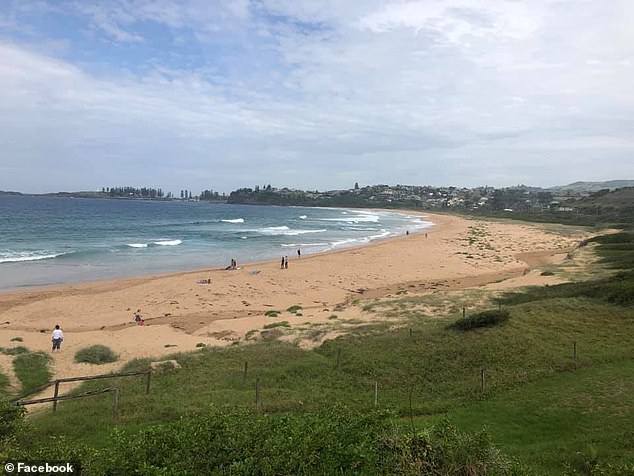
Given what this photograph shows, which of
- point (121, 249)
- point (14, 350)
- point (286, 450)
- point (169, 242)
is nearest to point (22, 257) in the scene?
point (121, 249)

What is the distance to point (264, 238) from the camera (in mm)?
69188

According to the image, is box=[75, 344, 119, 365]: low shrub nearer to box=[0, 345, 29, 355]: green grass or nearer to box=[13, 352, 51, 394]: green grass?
box=[13, 352, 51, 394]: green grass

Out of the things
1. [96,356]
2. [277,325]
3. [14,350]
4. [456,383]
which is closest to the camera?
[456,383]

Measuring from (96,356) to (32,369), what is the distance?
220 cm

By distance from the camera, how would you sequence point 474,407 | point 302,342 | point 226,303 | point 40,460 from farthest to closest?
point 226,303, point 302,342, point 474,407, point 40,460

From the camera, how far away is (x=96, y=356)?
1831 centimetres

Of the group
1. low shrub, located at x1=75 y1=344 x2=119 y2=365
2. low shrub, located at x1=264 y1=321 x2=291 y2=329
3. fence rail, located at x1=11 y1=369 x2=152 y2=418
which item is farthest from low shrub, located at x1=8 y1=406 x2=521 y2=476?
low shrub, located at x1=264 y1=321 x2=291 y2=329

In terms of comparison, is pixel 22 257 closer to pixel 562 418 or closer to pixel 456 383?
pixel 456 383

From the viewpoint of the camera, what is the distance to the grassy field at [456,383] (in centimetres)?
995

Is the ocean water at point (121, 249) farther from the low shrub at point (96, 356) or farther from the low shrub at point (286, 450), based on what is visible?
the low shrub at point (286, 450)

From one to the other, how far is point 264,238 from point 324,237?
924 centimetres

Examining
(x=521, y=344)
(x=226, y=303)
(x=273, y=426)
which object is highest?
(x=273, y=426)

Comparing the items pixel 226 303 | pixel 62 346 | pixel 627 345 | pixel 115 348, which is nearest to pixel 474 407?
pixel 627 345

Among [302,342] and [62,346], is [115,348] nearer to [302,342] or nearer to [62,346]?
[62,346]
